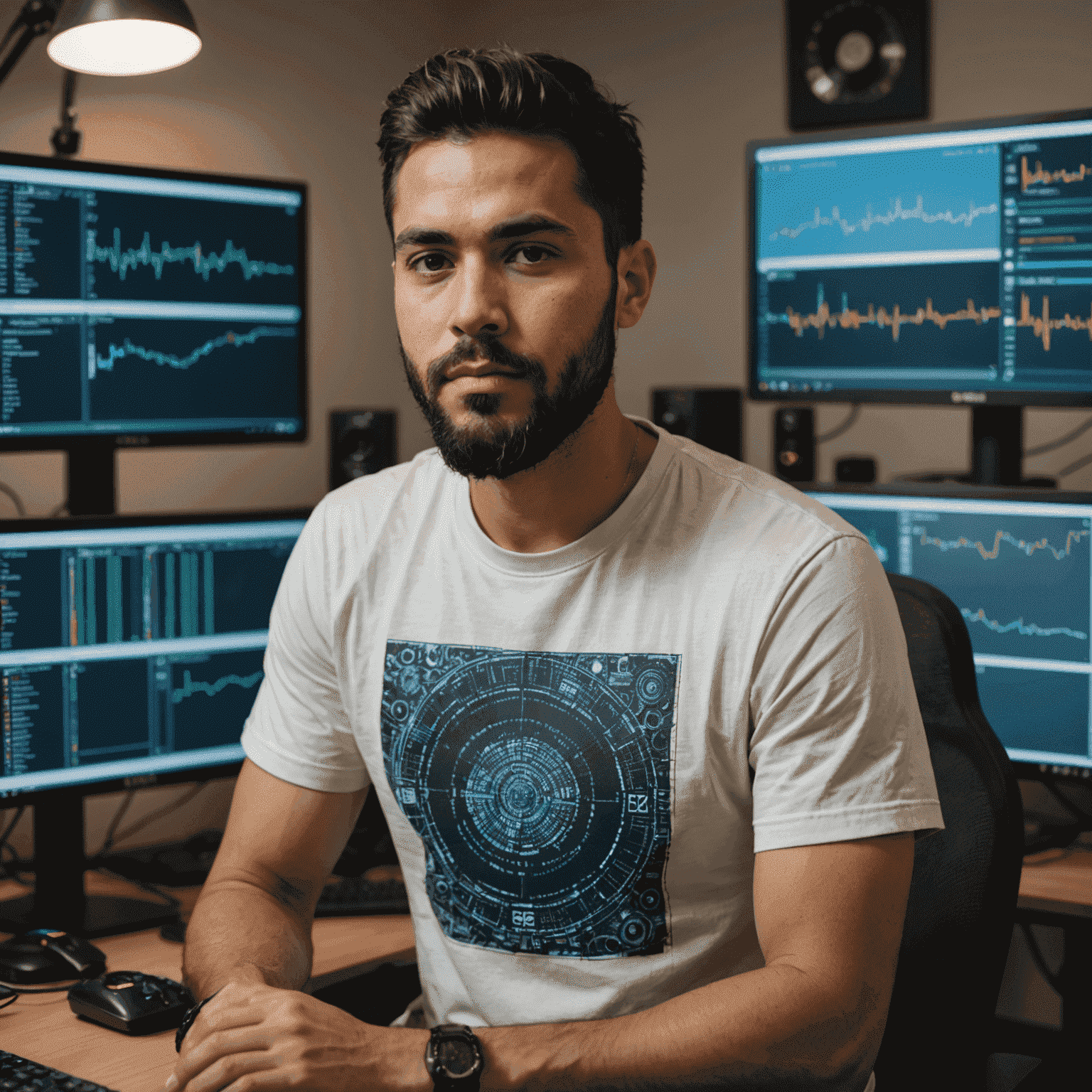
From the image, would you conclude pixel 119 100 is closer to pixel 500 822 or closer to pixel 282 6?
pixel 282 6

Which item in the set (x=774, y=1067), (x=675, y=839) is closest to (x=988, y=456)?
(x=675, y=839)

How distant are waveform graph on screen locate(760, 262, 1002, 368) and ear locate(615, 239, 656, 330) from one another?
28.3 inches

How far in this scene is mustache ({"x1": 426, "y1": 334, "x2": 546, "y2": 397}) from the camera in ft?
3.76

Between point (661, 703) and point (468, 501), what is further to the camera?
point (468, 501)

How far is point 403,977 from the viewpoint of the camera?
1.46 m

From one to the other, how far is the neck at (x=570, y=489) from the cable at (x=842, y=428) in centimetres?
123

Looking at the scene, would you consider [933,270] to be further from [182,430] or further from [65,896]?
[65,896]

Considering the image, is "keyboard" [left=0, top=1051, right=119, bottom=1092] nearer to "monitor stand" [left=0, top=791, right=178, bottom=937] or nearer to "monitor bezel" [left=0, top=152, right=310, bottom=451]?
"monitor stand" [left=0, top=791, right=178, bottom=937]

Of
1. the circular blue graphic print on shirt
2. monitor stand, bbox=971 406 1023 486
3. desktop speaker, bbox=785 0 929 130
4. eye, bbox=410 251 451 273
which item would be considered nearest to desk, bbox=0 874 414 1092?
the circular blue graphic print on shirt

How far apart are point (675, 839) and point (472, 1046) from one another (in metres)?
0.25

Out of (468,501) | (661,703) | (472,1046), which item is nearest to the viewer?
(472,1046)

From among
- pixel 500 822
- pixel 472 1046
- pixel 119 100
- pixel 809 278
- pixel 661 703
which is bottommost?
pixel 472 1046

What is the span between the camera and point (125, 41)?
1644mm

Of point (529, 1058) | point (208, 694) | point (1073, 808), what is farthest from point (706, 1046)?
point (1073, 808)
